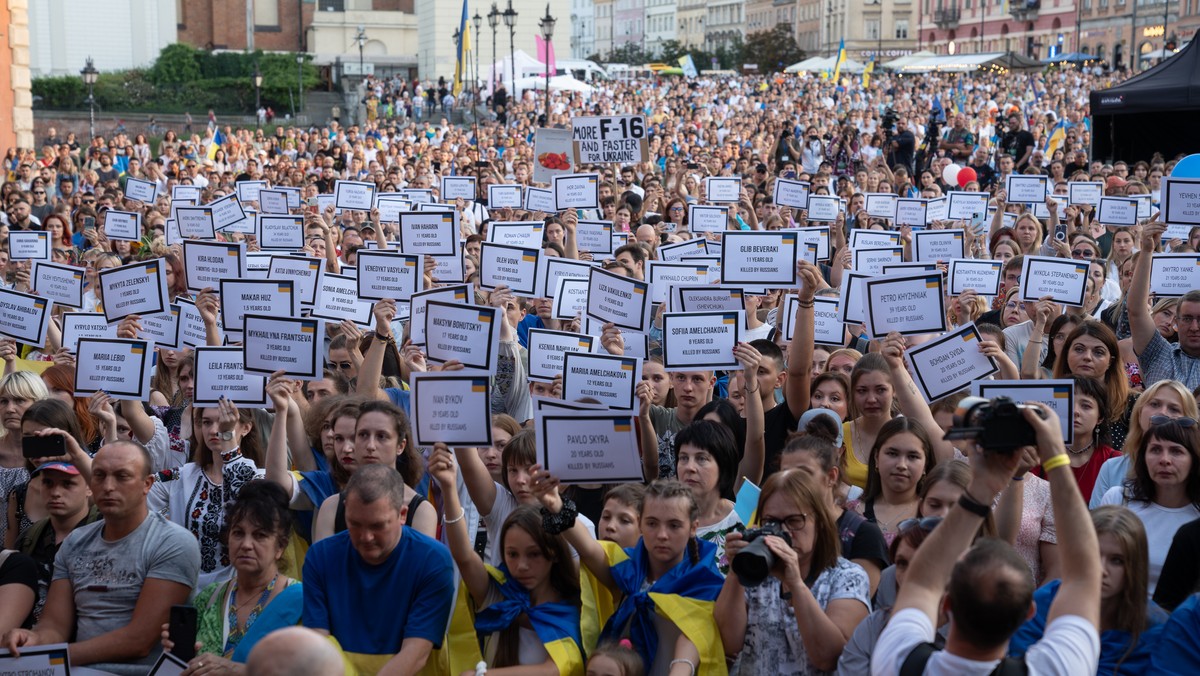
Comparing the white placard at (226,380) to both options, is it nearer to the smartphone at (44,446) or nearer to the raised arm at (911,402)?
the smartphone at (44,446)

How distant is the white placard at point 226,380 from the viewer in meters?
7.26

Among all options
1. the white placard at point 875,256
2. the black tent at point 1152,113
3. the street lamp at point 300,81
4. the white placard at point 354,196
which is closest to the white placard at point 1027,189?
the white placard at point 875,256

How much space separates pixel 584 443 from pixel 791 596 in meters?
1.48

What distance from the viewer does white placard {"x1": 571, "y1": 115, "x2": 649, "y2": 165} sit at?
648 inches

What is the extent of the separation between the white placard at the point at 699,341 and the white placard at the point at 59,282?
5.24 meters

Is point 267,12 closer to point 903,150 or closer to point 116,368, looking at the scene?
point 903,150

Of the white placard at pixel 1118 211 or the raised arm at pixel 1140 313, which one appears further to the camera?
the white placard at pixel 1118 211

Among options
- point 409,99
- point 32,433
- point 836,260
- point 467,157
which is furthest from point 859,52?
point 32,433

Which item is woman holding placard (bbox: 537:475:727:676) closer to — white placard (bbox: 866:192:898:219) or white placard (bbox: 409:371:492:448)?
white placard (bbox: 409:371:492:448)

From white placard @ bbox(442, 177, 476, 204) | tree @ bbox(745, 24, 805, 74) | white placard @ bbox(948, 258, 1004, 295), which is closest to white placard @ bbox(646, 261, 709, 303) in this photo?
white placard @ bbox(948, 258, 1004, 295)

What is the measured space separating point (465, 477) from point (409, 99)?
47.7 metres

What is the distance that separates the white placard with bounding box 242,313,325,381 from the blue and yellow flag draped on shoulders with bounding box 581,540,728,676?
109 inches

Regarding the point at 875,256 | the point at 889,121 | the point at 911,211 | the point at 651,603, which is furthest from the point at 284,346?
the point at 889,121

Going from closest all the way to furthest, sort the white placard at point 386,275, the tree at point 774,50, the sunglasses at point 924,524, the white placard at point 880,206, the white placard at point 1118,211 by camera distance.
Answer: the sunglasses at point 924,524, the white placard at point 386,275, the white placard at point 1118,211, the white placard at point 880,206, the tree at point 774,50
